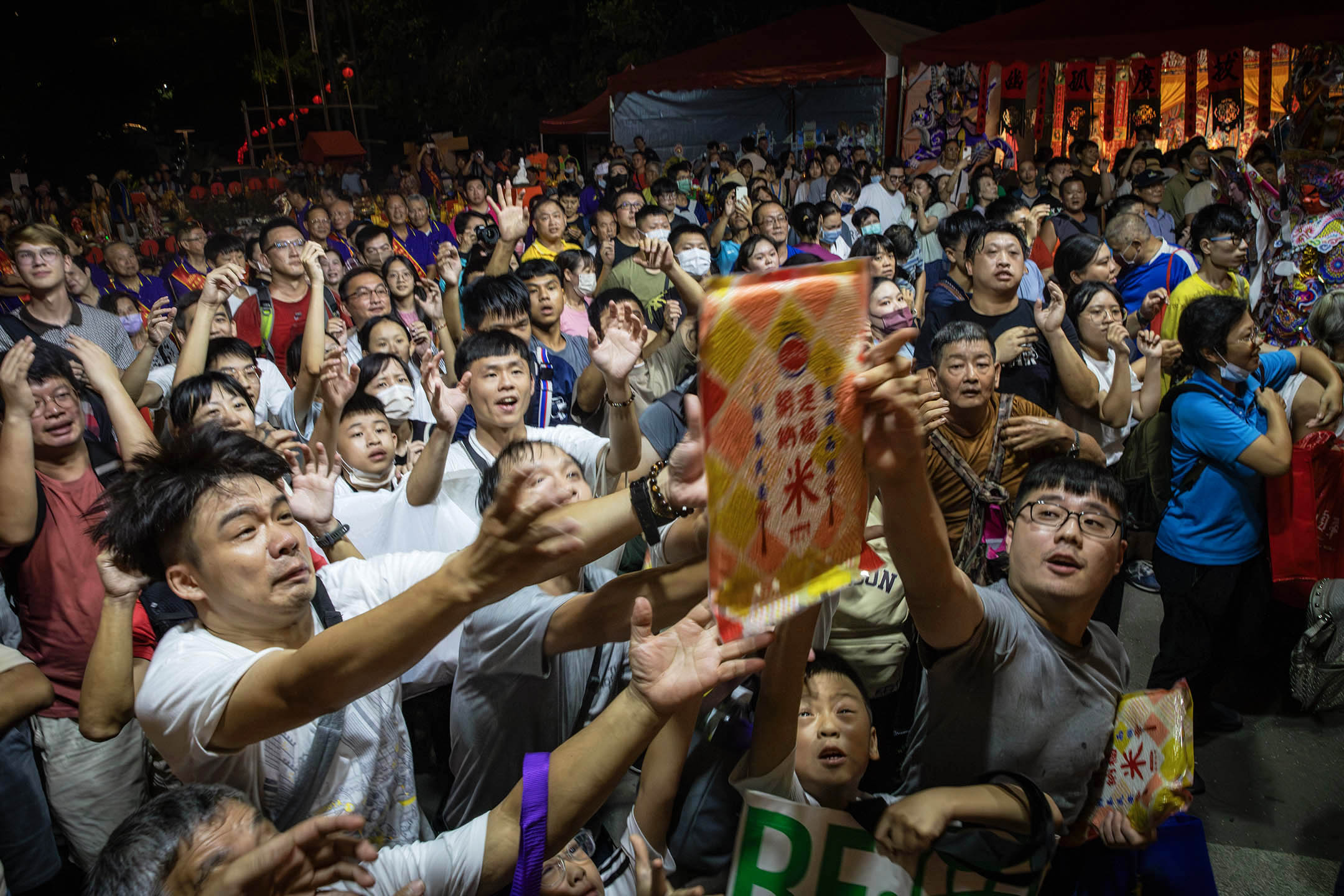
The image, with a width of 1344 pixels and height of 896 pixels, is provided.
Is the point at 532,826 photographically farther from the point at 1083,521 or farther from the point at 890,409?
the point at 1083,521

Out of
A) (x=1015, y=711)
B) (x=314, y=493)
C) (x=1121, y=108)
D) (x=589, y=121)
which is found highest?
(x=589, y=121)

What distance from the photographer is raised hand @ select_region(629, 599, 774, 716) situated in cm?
149

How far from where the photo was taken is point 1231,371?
3230 millimetres

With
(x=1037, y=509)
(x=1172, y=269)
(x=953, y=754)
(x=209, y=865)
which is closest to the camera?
(x=209, y=865)

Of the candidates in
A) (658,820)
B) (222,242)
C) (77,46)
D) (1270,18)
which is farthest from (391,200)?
(77,46)

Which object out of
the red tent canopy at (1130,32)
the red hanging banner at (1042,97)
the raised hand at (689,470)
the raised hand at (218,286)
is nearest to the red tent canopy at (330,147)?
the red tent canopy at (1130,32)

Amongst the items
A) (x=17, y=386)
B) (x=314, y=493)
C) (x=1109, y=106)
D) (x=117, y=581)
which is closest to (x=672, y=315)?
(x=314, y=493)

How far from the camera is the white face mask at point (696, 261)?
17.0 ft

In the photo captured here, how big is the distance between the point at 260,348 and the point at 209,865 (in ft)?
12.3

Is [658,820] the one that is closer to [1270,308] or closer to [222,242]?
[1270,308]

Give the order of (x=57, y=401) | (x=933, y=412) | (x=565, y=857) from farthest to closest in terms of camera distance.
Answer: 1. (x=57, y=401)
2. (x=933, y=412)
3. (x=565, y=857)

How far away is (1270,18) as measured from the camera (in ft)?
34.1

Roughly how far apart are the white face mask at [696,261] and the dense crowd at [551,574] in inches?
10.7

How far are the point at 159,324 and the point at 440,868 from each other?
11.2 feet
